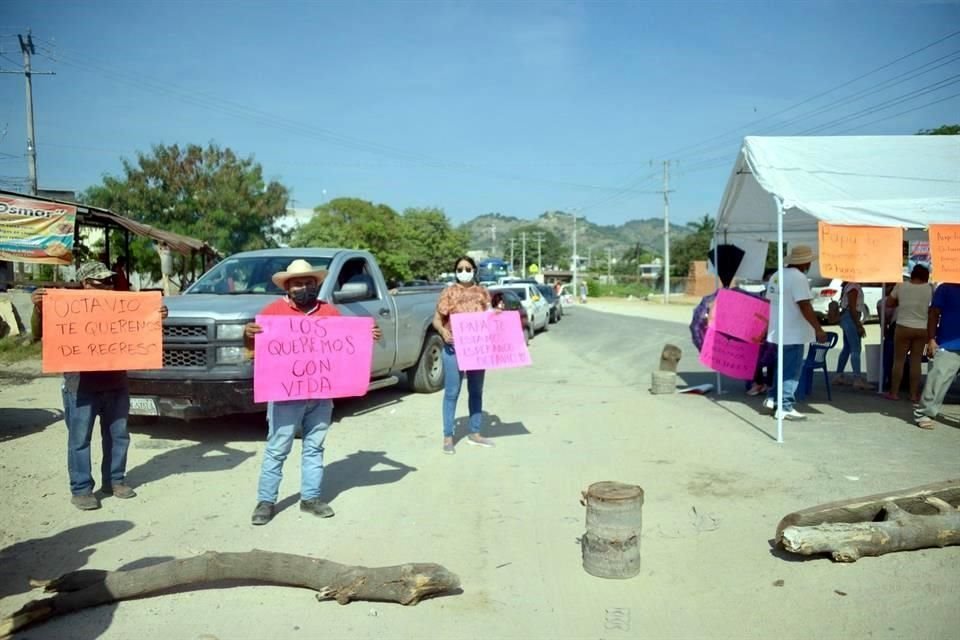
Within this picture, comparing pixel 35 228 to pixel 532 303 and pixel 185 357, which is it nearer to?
pixel 185 357

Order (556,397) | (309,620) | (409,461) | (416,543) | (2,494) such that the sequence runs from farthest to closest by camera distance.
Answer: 1. (556,397)
2. (409,461)
3. (2,494)
4. (416,543)
5. (309,620)

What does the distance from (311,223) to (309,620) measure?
4344 centimetres

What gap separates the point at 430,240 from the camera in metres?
60.4

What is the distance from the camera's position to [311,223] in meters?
45.5

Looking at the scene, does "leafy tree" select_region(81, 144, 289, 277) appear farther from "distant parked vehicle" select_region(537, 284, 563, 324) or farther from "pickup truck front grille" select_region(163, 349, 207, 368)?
"pickup truck front grille" select_region(163, 349, 207, 368)

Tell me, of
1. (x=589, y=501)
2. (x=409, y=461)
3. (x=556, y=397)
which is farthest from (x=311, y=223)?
(x=589, y=501)

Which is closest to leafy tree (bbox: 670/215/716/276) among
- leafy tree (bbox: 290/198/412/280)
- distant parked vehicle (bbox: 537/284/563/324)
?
leafy tree (bbox: 290/198/412/280)

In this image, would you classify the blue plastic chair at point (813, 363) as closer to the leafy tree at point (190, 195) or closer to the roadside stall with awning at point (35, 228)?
the roadside stall with awning at point (35, 228)

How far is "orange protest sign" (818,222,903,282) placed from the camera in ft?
24.3

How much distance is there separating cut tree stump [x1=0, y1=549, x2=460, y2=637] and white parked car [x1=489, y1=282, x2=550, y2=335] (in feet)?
56.9

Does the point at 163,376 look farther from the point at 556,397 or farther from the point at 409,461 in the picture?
the point at 556,397

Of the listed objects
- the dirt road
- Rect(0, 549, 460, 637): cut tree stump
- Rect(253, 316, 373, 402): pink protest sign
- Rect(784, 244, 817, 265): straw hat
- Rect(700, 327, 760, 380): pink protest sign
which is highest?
Rect(784, 244, 817, 265): straw hat

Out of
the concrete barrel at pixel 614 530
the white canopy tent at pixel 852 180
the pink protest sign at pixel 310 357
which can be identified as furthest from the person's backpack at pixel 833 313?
the pink protest sign at pixel 310 357

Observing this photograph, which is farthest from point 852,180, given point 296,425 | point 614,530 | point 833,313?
point 296,425
